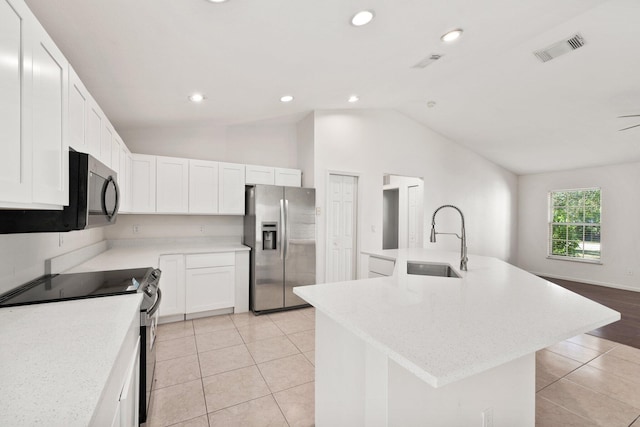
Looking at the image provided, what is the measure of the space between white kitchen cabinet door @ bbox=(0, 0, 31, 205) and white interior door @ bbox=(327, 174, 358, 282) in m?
3.66

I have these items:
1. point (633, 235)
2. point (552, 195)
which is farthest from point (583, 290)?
point (552, 195)

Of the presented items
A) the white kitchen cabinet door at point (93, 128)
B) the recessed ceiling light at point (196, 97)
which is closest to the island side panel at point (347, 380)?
the white kitchen cabinet door at point (93, 128)

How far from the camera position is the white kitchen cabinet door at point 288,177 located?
4254 millimetres

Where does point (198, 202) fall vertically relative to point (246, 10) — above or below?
below

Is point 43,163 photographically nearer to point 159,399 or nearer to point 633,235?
point 159,399

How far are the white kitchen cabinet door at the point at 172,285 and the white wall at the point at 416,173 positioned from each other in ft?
6.16

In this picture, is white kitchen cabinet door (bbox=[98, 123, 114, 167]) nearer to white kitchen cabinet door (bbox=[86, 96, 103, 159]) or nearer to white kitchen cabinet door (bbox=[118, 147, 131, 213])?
white kitchen cabinet door (bbox=[86, 96, 103, 159])

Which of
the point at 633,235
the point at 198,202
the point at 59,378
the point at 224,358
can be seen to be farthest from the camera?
the point at 633,235

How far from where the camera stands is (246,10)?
185 centimetres

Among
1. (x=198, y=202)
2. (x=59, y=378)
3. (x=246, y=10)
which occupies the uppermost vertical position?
(x=246, y=10)

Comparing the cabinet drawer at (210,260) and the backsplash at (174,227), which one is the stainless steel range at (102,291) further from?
the backsplash at (174,227)

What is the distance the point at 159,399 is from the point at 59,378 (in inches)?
61.9

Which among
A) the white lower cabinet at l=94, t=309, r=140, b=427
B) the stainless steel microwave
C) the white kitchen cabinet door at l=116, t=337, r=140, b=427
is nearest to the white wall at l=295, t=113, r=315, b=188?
the stainless steel microwave

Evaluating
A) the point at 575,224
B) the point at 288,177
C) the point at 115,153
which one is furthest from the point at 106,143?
the point at 575,224
